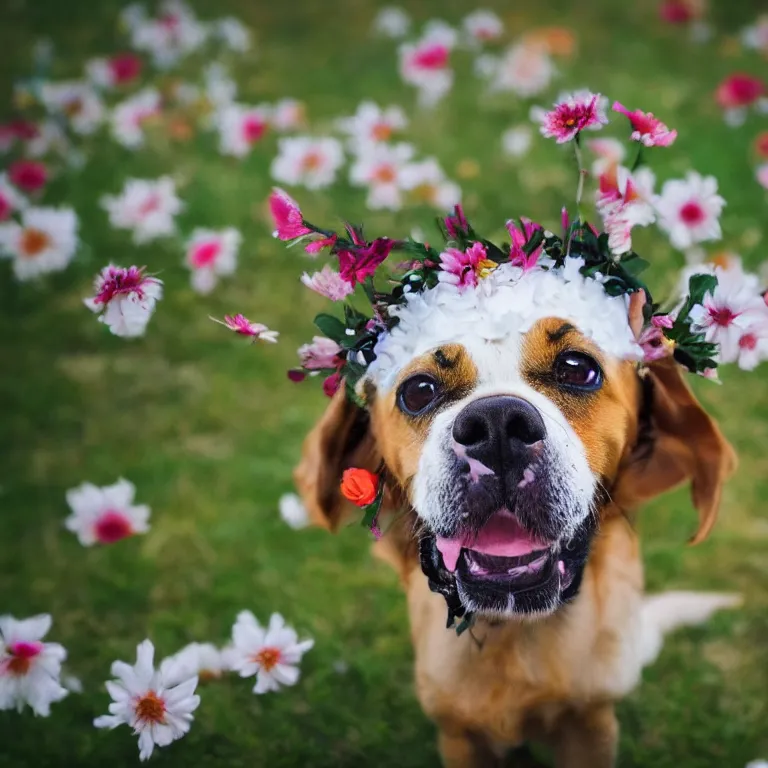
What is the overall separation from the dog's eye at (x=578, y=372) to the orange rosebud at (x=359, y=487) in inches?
16.7

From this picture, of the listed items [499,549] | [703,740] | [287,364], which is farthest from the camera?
[287,364]

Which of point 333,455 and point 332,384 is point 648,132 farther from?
point 333,455

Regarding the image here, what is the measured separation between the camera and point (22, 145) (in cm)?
534

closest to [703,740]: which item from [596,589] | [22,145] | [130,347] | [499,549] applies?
[596,589]

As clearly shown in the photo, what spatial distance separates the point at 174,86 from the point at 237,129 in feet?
5.38

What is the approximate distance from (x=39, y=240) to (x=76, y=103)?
166 cm

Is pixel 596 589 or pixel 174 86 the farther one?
pixel 174 86

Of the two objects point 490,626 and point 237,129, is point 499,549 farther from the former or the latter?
Result: point 237,129

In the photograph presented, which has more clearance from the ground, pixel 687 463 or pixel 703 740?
pixel 687 463

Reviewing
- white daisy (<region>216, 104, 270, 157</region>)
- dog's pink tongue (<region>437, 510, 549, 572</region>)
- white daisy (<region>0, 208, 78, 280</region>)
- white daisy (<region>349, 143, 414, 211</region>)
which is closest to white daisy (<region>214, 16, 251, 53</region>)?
white daisy (<region>216, 104, 270, 157</region>)

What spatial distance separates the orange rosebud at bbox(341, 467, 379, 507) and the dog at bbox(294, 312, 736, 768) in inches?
3.4

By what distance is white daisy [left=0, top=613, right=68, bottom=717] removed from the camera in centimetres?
220

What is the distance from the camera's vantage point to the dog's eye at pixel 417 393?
1850mm

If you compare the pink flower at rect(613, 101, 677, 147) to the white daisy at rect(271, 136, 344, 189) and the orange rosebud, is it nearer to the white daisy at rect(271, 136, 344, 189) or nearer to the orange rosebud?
the orange rosebud
